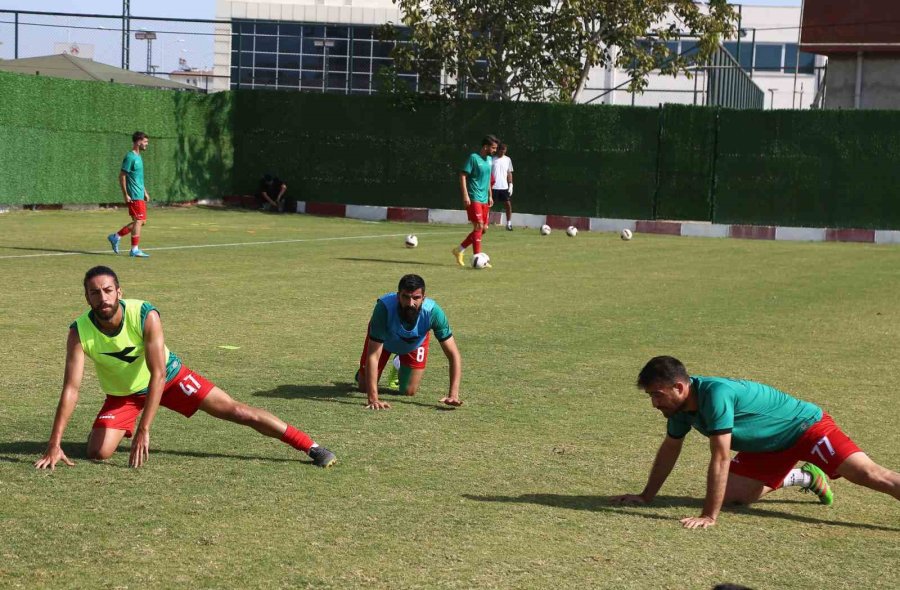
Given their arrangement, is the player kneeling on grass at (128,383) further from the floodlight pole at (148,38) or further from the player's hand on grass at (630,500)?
the floodlight pole at (148,38)

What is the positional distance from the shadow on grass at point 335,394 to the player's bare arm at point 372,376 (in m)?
0.25

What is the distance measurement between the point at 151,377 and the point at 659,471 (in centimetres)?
299

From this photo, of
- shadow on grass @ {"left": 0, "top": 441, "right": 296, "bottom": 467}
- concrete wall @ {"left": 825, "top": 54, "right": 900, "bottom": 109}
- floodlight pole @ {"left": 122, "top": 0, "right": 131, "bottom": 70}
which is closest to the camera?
shadow on grass @ {"left": 0, "top": 441, "right": 296, "bottom": 467}

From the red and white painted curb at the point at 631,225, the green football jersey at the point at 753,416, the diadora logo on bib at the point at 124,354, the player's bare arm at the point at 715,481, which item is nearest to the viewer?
the player's bare arm at the point at 715,481

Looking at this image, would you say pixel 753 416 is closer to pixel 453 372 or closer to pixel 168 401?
pixel 453 372

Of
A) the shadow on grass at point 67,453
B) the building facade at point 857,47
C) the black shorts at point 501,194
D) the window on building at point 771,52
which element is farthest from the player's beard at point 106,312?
the window on building at point 771,52

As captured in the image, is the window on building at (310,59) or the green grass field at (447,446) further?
the window on building at (310,59)

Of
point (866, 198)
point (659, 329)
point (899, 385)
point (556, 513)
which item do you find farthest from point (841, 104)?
point (556, 513)

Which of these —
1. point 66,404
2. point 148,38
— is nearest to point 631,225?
point 148,38

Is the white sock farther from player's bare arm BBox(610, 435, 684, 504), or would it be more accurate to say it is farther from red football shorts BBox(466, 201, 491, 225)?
red football shorts BBox(466, 201, 491, 225)

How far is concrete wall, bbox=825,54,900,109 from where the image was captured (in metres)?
35.5

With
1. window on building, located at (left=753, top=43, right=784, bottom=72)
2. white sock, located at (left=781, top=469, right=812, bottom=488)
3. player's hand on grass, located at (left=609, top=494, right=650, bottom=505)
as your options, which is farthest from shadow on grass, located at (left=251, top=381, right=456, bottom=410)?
window on building, located at (left=753, top=43, right=784, bottom=72)

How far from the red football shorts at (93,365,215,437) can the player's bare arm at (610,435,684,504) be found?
262cm

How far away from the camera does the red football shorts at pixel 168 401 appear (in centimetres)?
785
